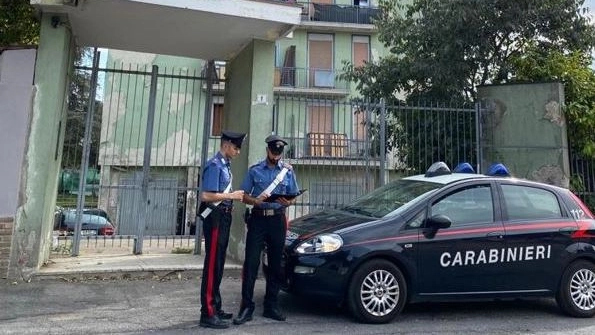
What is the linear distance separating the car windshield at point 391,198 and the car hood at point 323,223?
7.0 inches

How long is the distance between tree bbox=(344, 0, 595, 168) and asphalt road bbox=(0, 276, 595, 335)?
4254 millimetres

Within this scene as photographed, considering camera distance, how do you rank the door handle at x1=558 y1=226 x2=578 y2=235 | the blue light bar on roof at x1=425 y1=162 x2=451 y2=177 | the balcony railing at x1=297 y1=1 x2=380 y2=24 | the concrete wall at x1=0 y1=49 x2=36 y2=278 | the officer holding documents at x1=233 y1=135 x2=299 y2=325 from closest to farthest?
the officer holding documents at x1=233 y1=135 x2=299 y2=325, the door handle at x1=558 y1=226 x2=578 y2=235, the blue light bar on roof at x1=425 y1=162 x2=451 y2=177, the concrete wall at x1=0 y1=49 x2=36 y2=278, the balcony railing at x1=297 y1=1 x2=380 y2=24

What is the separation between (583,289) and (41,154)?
6748 mm

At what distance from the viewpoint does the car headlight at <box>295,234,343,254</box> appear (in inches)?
202

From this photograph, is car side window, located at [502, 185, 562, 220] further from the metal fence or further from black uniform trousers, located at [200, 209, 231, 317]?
black uniform trousers, located at [200, 209, 231, 317]

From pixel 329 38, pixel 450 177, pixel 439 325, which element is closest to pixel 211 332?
pixel 439 325

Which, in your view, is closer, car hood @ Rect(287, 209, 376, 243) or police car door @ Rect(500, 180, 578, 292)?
car hood @ Rect(287, 209, 376, 243)

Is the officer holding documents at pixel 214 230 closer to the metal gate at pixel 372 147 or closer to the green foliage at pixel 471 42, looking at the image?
the metal gate at pixel 372 147

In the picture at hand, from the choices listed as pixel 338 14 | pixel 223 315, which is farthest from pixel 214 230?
pixel 338 14

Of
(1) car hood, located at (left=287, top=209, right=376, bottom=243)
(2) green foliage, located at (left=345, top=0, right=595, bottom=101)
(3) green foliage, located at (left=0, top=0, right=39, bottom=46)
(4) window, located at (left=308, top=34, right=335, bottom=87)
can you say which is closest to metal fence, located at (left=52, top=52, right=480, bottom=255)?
(2) green foliage, located at (left=345, top=0, right=595, bottom=101)

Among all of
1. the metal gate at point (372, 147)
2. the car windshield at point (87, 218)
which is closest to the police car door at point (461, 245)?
the metal gate at point (372, 147)

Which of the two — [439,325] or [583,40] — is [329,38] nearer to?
[583,40]

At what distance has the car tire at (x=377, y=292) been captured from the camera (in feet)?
16.8

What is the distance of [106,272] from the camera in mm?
6895
